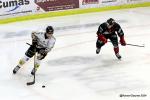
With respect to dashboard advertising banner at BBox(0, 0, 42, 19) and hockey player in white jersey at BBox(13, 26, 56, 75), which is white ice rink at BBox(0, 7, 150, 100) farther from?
hockey player in white jersey at BBox(13, 26, 56, 75)

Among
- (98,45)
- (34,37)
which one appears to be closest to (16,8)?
(98,45)

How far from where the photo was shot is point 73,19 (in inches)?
467

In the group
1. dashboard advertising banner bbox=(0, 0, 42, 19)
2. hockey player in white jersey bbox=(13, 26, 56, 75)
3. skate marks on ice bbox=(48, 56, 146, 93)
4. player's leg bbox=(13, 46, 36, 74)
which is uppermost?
dashboard advertising banner bbox=(0, 0, 42, 19)

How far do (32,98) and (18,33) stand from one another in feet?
13.3

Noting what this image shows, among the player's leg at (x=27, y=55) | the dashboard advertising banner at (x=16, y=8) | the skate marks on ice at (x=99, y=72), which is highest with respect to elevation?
the dashboard advertising banner at (x=16, y=8)

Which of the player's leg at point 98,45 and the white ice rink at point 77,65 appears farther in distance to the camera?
the player's leg at point 98,45

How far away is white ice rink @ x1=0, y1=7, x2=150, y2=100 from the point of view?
7.22 m

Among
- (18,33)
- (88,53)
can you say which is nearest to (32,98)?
(88,53)

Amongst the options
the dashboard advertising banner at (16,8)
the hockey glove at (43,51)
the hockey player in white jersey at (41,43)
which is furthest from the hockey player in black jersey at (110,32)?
the dashboard advertising banner at (16,8)

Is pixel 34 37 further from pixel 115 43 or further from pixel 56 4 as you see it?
pixel 56 4

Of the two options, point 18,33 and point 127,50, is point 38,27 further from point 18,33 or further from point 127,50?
point 127,50

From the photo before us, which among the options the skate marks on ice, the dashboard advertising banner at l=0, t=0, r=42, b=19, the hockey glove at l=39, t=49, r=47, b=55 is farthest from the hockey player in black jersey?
the dashboard advertising banner at l=0, t=0, r=42, b=19

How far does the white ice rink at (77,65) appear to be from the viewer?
7223 mm

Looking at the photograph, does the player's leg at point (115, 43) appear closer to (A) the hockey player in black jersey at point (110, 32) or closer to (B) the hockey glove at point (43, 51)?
(A) the hockey player in black jersey at point (110, 32)
